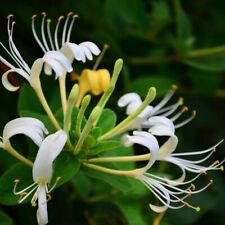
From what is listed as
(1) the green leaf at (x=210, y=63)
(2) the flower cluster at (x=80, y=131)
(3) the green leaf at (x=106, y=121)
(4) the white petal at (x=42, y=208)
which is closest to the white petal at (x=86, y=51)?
(2) the flower cluster at (x=80, y=131)

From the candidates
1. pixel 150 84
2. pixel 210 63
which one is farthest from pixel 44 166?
pixel 210 63

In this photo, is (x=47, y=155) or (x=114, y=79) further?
(x=114, y=79)

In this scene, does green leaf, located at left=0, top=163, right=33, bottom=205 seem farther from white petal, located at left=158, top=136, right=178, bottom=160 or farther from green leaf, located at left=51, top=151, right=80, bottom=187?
white petal, located at left=158, top=136, right=178, bottom=160

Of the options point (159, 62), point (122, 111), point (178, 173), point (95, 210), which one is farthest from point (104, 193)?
point (159, 62)

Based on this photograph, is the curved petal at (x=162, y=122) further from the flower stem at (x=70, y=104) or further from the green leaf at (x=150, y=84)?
the green leaf at (x=150, y=84)

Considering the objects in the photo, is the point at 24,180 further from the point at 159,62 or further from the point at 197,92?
the point at 197,92

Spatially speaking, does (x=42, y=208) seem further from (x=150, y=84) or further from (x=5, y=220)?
(x=150, y=84)

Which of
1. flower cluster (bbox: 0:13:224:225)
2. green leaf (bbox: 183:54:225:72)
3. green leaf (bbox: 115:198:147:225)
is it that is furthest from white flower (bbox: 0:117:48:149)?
green leaf (bbox: 183:54:225:72)
